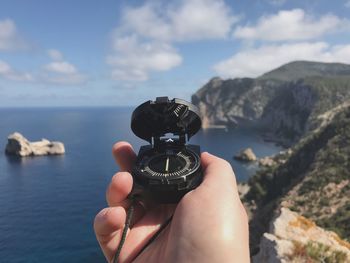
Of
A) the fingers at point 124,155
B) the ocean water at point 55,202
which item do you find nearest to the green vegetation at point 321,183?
the fingers at point 124,155

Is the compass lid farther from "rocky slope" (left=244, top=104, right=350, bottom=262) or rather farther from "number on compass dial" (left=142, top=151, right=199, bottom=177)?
"rocky slope" (left=244, top=104, right=350, bottom=262)

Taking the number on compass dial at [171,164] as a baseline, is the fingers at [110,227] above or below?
below

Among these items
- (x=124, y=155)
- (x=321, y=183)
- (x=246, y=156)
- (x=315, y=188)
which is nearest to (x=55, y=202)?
(x=315, y=188)

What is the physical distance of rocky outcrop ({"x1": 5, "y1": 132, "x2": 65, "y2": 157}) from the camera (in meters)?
109

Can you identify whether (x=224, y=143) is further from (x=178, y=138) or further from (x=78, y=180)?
(x=178, y=138)

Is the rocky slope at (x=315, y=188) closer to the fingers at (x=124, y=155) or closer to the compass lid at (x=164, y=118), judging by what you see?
the compass lid at (x=164, y=118)

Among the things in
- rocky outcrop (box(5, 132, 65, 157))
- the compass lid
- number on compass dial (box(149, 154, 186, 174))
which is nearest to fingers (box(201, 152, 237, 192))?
number on compass dial (box(149, 154, 186, 174))

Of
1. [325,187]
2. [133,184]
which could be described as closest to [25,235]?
[325,187]

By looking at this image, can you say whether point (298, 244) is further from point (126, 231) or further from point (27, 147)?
point (27, 147)

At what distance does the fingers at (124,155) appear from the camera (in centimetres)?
514

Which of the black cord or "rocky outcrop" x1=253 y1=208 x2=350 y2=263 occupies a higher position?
the black cord

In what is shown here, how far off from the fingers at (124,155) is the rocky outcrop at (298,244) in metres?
6.66

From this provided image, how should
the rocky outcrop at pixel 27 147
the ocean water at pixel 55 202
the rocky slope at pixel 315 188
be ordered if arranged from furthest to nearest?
the rocky outcrop at pixel 27 147
the ocean water at pixel 55 202
the rocky slope at pixel 315 188

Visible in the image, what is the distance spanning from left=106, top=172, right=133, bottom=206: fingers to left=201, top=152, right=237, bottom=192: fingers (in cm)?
89
